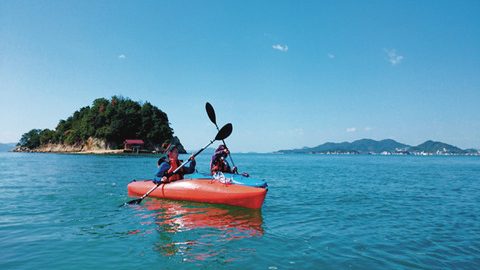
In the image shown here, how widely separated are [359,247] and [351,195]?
27.6 ft

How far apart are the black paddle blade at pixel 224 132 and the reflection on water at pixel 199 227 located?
279cm

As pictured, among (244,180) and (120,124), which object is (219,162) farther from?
(120,124)

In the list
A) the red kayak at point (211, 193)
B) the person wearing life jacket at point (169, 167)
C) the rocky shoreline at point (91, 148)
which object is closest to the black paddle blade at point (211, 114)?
the person wearing life jacket at point (169, 167)

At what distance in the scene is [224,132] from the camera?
480 inches

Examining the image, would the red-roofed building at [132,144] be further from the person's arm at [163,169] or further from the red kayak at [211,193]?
the person's arm at [163,169]

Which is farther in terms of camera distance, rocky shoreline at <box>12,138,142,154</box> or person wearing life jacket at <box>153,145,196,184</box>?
rocky shoreline at <box>12,138,142,154</box>

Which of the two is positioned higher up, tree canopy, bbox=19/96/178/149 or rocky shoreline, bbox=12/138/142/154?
tree canopy, bbox=19/96/178/149

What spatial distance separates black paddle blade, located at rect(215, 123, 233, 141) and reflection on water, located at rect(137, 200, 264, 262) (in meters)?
2.79

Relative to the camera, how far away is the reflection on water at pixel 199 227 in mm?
5964

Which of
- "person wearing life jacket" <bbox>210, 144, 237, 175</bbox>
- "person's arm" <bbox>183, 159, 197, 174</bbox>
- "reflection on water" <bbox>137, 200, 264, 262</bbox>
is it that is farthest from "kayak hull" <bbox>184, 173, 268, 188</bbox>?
"reflection on water" <bbox>137, 200, 264, 262</bbox>

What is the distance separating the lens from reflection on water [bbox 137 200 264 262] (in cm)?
596

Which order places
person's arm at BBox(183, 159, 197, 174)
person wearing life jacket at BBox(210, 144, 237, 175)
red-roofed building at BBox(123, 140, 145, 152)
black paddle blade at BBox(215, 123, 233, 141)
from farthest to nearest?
1. red-roofed building at BBox(123, 140, 145, 152)
2. black paddle blade at BBox(215, 123, 233, 141)
3. person's arm at BBox(183, 159, 197, 174)
4. person wearing life jacket at BBox(210, 144, 237, 175)

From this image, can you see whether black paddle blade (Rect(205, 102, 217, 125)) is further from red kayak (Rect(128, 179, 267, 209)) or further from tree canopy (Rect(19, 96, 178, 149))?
tree canopy (Rect(19, 96, 178, 149))

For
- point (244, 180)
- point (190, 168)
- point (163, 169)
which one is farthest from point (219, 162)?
point (163, 169)
